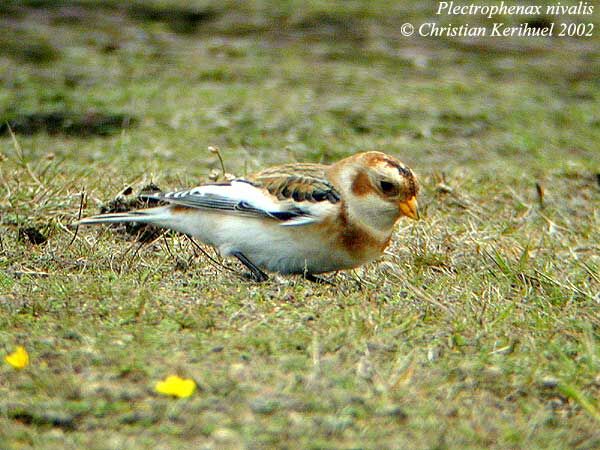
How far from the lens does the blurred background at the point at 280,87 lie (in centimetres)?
743

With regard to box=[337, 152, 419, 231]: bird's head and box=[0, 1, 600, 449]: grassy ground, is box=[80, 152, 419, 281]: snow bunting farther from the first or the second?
box=[0, 1, 600, 449]: grassy ground

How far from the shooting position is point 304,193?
4652 mm

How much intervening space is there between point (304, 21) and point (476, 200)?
5.48 meters

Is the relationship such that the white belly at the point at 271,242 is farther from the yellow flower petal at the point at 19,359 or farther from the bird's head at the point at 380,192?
the yellow flower petal at the point at 19,359

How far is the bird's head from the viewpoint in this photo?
183 inches

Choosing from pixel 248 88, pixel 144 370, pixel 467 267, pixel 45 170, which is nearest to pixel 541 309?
pixel 467 267

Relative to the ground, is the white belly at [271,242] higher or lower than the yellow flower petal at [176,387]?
higher

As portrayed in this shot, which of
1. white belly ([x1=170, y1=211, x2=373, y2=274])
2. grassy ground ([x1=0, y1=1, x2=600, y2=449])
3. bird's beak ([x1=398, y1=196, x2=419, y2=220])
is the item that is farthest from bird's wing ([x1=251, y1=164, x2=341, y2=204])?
grassy ground ([x1=0, y1=1, x2=600, y2=449])

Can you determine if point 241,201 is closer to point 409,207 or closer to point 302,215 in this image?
point 302,215

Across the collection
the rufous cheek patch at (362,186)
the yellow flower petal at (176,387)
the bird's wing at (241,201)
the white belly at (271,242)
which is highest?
the rufous cheek patch at (362,186)

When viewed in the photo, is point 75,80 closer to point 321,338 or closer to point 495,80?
point 495,80

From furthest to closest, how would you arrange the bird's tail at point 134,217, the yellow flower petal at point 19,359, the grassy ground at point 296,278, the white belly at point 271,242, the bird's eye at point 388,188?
the bird's tail at point 134,217 → the bird's eye at point 388,188 → the white belly at point 271,242 → the yellow flower petal at point 19,359 → the grassy ground at point 296,278

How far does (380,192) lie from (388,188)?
4 cm

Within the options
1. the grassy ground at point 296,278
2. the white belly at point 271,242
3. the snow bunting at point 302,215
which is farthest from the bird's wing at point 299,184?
the grassy ground at point 296,278
